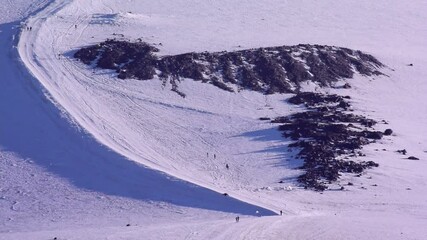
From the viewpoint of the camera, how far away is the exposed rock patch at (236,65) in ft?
106

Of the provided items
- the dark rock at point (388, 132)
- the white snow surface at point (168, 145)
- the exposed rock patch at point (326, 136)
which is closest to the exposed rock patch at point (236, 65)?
the white snow surface at point (168, 145)

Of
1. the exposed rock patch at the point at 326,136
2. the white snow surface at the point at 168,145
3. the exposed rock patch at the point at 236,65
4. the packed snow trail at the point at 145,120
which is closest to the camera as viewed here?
the white snow surface at the point at 168,145

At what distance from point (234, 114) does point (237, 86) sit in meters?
2.55

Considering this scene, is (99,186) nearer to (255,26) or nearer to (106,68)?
(106,68)

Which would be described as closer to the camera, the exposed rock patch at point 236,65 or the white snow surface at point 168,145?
the white snow surface at point 168,145

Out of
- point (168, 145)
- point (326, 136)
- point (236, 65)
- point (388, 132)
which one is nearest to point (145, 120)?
point (168, 145)

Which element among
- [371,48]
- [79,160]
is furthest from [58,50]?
[371,48]

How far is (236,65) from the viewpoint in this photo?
3366 centimetres

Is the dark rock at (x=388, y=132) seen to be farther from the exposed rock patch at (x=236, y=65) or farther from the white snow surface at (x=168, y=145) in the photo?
the exposed rock patch at (x=236, y=65)

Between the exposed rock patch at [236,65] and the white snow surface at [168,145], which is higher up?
the exposed rock patch at [236,65]

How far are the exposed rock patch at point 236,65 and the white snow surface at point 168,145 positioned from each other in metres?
0.70

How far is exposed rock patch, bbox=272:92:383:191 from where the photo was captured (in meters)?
25.2

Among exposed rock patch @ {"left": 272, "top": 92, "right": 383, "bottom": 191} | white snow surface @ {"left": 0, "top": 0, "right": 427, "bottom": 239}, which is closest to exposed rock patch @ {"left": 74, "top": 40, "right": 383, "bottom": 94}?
white snow surface @ {"left": 0, "top": 0, "right": 427, "bottom": 239}

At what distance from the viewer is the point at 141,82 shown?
104ft
